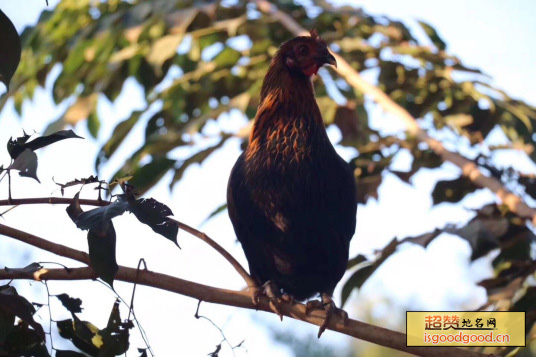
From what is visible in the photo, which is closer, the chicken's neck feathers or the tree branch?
the chicken's neck feathers

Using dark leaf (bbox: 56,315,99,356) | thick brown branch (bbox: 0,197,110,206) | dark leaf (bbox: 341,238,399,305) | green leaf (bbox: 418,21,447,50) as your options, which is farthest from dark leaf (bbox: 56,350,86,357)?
green leaf (bbox: 418,21,447,50)

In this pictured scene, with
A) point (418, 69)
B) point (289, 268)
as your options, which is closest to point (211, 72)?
point (418, 69)

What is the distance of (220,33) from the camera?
152 inches

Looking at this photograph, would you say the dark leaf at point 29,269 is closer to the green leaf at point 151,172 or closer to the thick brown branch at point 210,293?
the thick brown branch at point 210,293

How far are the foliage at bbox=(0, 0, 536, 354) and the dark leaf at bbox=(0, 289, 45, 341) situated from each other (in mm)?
1662

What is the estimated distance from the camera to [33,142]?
146 centimetres

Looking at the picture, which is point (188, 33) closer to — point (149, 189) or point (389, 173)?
point (149, 189)

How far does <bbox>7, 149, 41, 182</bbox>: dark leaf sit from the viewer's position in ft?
4.33

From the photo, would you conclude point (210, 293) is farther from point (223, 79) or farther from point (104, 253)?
point (223, 79)

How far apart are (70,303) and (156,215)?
12.4 inches

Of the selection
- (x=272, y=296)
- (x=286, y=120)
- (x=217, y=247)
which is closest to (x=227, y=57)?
(x=286, y=120)

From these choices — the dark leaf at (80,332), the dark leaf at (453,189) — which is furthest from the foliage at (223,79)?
the dark leaf at (80,332)

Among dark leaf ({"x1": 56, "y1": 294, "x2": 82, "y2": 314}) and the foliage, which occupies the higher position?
the foliage

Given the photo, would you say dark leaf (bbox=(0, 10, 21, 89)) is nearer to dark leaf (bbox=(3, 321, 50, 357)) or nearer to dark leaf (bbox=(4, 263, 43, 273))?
dark leaf (bbox=(4, 263, 43, 273))
